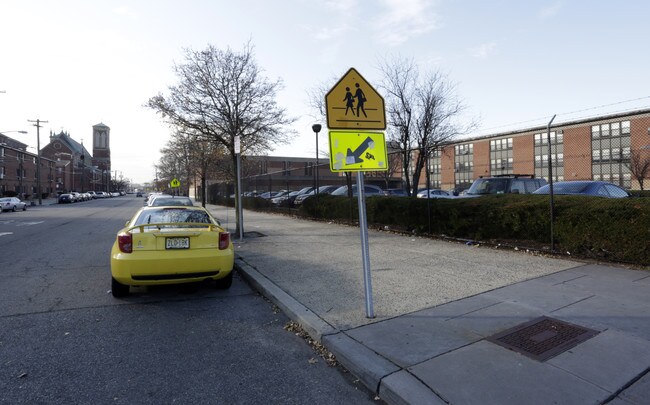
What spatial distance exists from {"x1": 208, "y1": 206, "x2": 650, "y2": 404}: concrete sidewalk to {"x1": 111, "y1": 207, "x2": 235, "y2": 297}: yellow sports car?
93 centimetres

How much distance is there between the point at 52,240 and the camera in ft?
40.6

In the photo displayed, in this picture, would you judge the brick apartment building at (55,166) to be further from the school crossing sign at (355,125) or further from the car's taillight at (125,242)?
the school crossing sign at (355,125)

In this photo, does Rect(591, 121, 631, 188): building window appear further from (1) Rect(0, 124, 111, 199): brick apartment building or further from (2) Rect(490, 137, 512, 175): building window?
(1) Rect(0, 124, 111, 199): brick apartment building

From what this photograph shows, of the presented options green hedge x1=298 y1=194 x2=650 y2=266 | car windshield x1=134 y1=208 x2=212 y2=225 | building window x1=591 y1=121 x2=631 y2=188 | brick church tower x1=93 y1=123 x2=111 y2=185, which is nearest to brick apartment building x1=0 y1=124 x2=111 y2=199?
brick church tower x1=93 y1=123 x2=111 y2=185

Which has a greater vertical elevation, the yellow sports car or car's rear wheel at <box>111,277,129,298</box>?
the yellow sports car

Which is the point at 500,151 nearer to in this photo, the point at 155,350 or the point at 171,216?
the point at 171,216

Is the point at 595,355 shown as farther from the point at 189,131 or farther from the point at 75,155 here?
the point at 75,155

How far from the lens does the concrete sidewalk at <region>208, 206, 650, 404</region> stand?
2.98 metres

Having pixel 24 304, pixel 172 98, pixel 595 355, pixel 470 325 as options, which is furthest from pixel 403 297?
pixel 172 98

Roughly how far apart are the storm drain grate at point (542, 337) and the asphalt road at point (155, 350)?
1571 millimetres

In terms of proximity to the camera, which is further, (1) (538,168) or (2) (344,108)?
(1) (538,168)

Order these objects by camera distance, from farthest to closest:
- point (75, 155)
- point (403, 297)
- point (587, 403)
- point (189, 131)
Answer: point (75, 155)
point (189, 131)
point (403, 297)
point (587, 403)

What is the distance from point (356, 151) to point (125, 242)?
352cm

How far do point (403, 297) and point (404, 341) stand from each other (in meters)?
1.52
